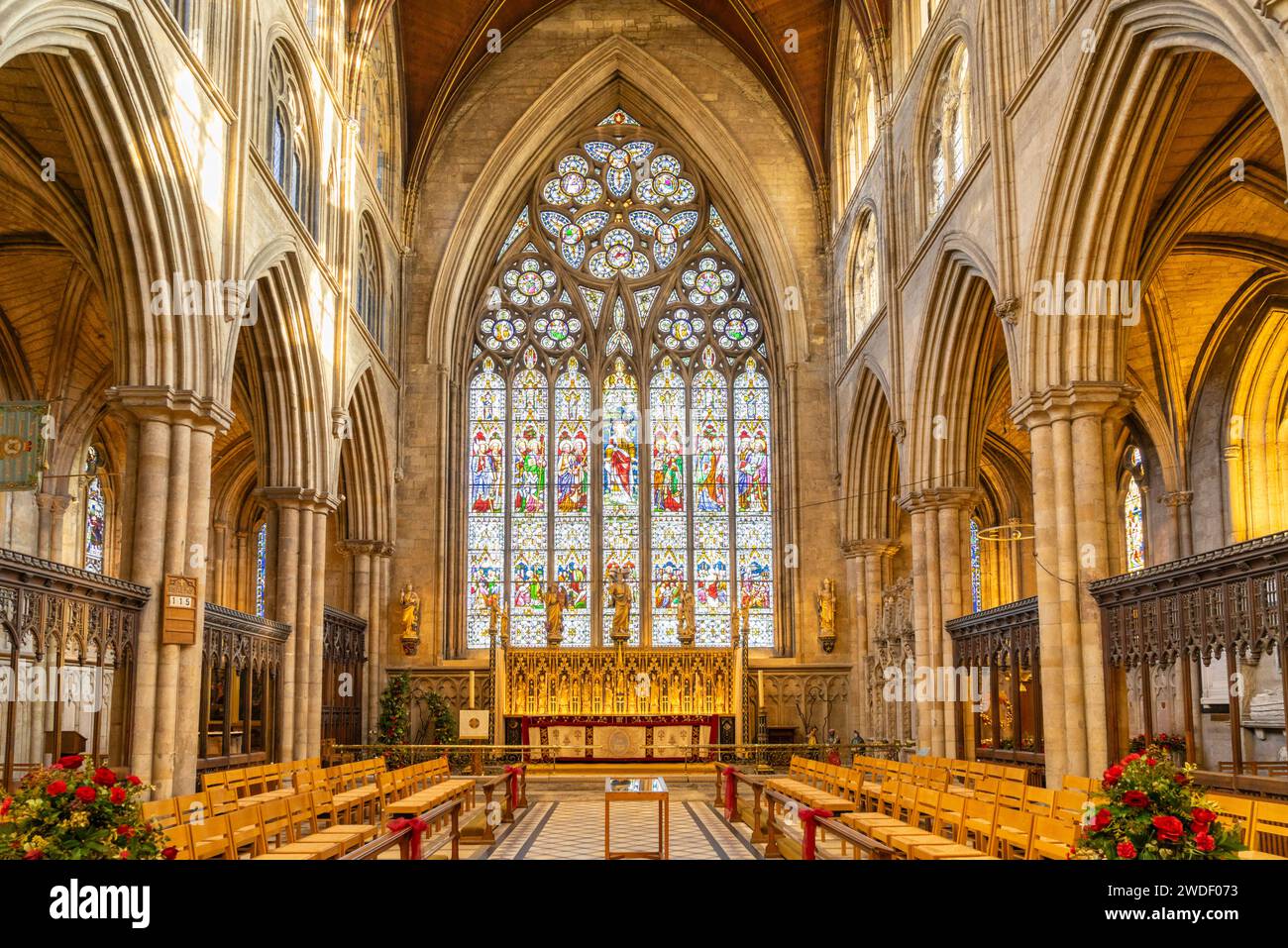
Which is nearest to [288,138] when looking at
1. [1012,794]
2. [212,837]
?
[212,837]

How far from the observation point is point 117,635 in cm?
1362

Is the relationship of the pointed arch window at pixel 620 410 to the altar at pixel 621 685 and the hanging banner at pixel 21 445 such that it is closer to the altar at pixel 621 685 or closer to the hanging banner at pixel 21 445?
the altar at pixel 621 685

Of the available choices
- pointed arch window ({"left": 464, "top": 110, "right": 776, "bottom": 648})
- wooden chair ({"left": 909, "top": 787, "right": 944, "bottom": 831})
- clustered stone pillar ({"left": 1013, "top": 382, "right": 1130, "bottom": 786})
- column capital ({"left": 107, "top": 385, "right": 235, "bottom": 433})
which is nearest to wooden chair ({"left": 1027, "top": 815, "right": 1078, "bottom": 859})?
wooden chair ({"left": 909, "top": 787, "right": 944, "bottom": 831})

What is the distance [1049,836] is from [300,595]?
50.5 feet

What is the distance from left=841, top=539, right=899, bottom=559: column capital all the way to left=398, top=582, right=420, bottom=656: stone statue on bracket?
1037 cm

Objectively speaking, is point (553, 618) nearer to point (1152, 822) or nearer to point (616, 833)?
point (616, 833)

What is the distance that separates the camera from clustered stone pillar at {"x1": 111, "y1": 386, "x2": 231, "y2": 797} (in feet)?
45.8

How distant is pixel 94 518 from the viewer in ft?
86.5

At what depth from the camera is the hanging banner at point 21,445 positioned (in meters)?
13.4

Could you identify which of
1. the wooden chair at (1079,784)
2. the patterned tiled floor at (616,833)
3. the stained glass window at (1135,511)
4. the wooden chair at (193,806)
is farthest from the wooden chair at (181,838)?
the stained glass window at (1135,511)

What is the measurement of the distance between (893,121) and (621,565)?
41.3 ft

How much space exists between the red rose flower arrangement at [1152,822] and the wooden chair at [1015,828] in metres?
2.30

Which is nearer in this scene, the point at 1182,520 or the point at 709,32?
the point at 1182,520

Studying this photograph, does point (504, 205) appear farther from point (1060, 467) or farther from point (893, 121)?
point (1060, 467)
